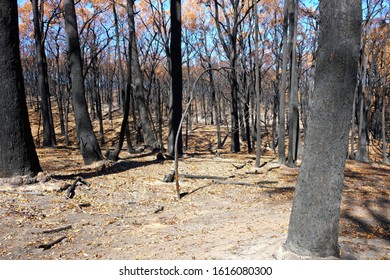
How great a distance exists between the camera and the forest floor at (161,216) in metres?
4.00

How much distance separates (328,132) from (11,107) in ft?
19.3

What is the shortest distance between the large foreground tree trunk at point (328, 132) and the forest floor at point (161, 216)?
1.24 feet

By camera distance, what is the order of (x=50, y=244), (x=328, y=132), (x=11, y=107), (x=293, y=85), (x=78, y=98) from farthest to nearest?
(x=293, y=85) < (x=78, y=98) < (x=11, y=107) < (x=50, y=244) < (x=328, y=132)

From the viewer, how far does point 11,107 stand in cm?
611

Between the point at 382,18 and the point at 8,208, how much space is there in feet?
71.1

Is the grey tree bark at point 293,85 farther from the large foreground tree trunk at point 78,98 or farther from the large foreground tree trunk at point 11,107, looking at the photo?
the large foreground tree trunk at point 11,107

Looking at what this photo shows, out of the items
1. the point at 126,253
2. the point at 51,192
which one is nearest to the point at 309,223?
the point at 126,253

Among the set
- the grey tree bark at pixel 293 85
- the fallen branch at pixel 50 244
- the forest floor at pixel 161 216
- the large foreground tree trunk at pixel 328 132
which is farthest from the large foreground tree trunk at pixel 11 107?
the grey tree bark at pixel 293 85

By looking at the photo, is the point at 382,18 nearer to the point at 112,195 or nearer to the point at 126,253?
the point at 112,195

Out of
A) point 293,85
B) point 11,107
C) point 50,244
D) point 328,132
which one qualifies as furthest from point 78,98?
point 328,132

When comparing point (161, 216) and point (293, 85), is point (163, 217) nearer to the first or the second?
point (161, 216)

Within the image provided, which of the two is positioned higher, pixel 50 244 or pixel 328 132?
pixel 328 132

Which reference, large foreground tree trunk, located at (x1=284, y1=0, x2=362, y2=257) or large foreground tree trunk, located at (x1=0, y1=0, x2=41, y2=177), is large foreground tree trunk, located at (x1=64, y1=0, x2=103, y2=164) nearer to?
large foreground tree trunk, located at (x1=0, y1=0, x2=41, y2=177)

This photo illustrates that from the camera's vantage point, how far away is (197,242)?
4.32 m
